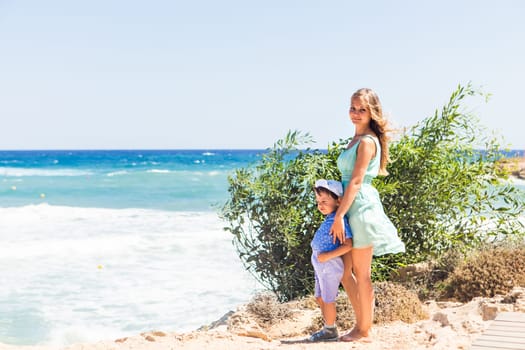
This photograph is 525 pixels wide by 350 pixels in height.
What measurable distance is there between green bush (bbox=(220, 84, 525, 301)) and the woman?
6.36 feet

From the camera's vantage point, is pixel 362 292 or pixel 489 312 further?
pixel 489 312

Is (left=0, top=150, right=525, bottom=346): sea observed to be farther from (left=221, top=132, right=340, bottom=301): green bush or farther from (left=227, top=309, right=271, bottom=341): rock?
(left=227, top=309, right=271, bottom=341): rock

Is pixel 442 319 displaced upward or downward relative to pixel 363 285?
downward

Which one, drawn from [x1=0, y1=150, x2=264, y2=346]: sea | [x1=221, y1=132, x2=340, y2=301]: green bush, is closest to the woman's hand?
[x1=221, y1=132, x2=340, y2=301]: green bush

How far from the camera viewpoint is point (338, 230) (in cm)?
428

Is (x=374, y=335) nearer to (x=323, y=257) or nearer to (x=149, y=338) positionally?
(x=323, y=257)

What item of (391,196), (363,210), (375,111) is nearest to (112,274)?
(391,196)

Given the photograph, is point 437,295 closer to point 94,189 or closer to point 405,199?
point 405,199

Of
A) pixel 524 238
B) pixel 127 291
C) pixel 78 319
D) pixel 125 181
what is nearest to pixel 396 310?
pixel 524 238

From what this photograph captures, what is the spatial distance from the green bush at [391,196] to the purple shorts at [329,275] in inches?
72.6

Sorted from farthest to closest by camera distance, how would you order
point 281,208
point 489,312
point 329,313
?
1. point 281,208
2. point 489,312
3. point 329,313

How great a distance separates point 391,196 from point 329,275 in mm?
2627

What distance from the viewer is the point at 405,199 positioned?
6812 millimetres

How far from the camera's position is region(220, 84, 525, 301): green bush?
21.6ft
